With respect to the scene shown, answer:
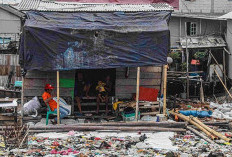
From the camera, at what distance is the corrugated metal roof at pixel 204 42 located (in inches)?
913

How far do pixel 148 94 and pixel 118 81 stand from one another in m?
1.23

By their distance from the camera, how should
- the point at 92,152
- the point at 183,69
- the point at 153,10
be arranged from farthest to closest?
the point at 183,69 → the point at 153,10 → the point at 92,152

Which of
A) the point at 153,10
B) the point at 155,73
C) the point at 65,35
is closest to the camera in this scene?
the point at 65,35

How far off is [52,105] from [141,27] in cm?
406

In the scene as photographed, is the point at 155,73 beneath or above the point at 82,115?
above

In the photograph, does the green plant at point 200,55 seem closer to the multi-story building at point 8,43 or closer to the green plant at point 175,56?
the green plant at point 175,56

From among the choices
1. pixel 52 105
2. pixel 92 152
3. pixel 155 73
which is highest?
pixel 155 73

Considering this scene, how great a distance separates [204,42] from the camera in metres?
23.7

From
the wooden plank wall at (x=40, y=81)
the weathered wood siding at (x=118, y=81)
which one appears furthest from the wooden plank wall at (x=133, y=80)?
the wooden plank wall at (x=40, y=81)

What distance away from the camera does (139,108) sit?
1424cm

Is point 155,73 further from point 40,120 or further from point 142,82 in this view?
point 40,120

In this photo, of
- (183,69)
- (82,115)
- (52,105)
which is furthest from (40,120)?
(183,69)

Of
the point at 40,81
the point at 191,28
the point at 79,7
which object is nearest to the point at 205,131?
the point at 40,81

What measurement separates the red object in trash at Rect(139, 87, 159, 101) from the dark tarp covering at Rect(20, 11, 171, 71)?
1.51m
